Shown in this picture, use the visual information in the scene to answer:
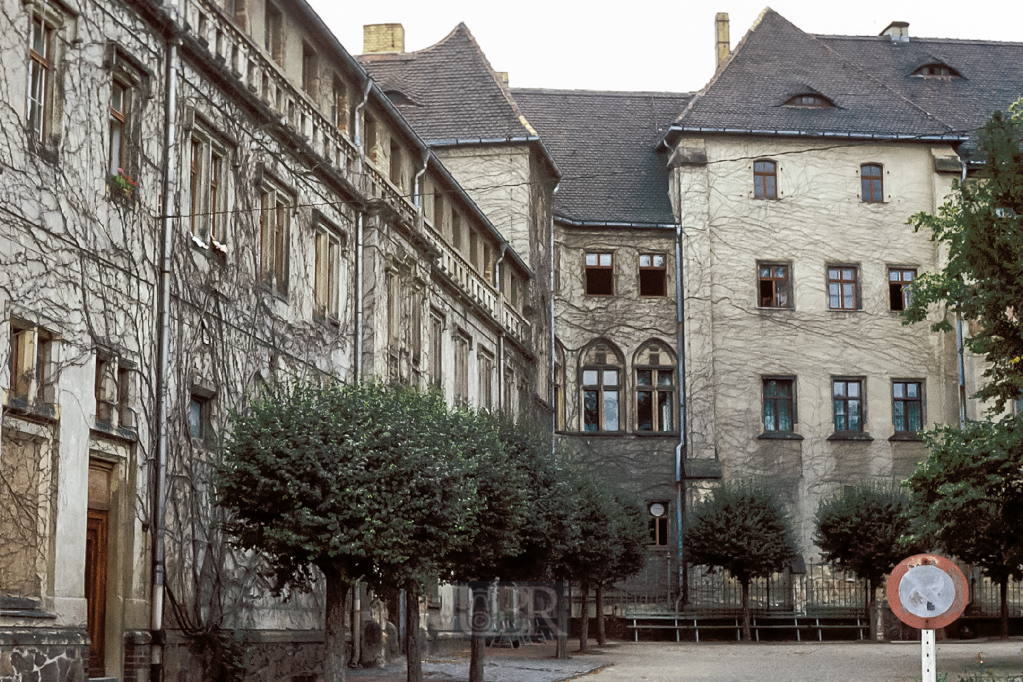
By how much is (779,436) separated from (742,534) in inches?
244

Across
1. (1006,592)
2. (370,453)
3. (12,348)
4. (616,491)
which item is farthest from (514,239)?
(12,348)

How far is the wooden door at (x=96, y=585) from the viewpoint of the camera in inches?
637

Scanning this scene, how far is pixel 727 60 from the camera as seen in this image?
1984 inches

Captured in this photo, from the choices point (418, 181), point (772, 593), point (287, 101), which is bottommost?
point (772, 593)

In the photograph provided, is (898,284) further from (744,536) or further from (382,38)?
(382,38)

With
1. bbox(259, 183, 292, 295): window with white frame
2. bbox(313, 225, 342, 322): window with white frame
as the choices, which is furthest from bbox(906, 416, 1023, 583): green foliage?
bbox(259, 183, 292, 295): window with white frame

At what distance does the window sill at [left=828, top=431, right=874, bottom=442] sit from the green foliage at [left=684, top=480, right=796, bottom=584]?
17.7 feet

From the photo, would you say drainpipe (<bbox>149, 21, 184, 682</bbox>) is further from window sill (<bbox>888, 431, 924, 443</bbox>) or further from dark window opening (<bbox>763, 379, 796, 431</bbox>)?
window sill (<bbox>888, 431, 924, 443</bbox>)

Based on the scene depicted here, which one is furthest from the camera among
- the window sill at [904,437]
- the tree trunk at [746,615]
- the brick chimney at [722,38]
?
the brick chimney at [722,38]

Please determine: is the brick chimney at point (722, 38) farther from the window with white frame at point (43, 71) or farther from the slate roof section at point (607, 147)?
the window with white frame at point (43, 71)

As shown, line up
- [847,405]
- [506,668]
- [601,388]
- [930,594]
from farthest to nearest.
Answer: [601,388]
[847,405]
[506,668]
[930,594]

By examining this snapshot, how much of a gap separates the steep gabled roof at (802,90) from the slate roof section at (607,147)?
9.63 feet

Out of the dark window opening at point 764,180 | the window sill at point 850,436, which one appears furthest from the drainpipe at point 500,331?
the window sill at point 850,436

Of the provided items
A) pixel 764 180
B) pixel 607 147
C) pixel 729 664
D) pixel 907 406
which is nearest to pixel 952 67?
pixel 764 180
